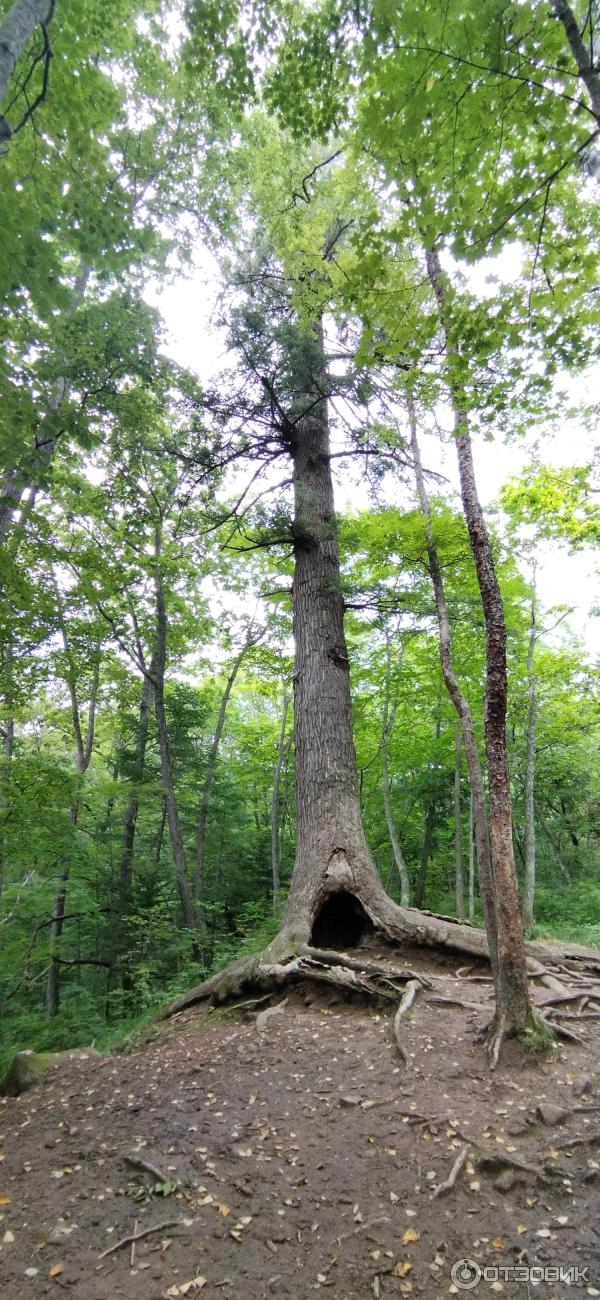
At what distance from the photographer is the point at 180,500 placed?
23.2ft

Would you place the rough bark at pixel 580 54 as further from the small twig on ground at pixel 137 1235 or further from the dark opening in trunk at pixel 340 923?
the dark opening in trunk at pixel 340 923

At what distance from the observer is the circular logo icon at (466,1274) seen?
215cm

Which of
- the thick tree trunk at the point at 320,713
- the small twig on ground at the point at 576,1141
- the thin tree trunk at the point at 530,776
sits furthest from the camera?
the thin tree trunk at the point at 530,776

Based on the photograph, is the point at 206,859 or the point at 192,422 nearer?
the point at 192,422

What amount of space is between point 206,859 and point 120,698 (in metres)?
4.47

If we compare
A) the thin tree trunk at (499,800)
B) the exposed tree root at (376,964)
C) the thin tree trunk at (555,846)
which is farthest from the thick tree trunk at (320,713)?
the thin tree trunk at (555,846)

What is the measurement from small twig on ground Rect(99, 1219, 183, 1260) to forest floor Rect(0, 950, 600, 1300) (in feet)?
0.04

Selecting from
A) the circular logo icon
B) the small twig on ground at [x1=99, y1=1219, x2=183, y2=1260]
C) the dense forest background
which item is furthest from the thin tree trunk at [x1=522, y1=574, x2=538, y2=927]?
the small twig on ground at [x1=99, y1=1219, x2=183, y2=1260]

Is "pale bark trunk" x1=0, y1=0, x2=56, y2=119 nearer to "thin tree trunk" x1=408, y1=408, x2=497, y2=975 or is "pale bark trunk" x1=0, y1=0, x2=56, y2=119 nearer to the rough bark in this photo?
the rough bark

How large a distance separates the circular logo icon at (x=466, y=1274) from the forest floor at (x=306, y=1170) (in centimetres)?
3

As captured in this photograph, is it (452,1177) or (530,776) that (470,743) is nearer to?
(452,1177)

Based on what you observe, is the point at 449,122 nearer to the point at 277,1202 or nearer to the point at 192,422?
the point at 192,422

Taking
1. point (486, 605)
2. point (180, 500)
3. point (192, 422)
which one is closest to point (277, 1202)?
point (486, 605)

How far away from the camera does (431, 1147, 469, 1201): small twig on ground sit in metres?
2.58
